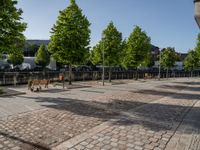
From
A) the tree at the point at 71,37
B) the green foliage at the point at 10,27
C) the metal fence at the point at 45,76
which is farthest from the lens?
the tree at the point at 71,37

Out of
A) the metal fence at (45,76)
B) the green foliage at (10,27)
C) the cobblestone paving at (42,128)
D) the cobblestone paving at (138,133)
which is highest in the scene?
the green foliage at (10,27)

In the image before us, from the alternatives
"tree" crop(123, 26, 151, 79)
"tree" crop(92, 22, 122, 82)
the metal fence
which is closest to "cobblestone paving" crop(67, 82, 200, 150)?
the metal fence

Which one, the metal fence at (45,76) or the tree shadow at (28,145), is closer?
the tree shadow at (28,145)

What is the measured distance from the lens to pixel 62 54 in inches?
1046

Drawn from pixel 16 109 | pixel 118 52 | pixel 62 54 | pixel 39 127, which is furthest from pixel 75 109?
pixel 118 52

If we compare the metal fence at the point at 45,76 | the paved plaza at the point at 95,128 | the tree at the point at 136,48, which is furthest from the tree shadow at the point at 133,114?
the tree at the point at 136,48

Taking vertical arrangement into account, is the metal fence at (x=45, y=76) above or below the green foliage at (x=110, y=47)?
below

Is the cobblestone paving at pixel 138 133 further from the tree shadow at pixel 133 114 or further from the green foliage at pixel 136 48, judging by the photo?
the green foliage at pixel 136 48

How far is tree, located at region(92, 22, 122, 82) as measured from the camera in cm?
3406

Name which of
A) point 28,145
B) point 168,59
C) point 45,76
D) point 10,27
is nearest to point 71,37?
point 45,76

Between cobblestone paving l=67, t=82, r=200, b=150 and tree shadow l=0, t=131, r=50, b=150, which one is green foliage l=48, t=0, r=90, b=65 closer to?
cobblestone paving l=67, t=82, r=200, b=150

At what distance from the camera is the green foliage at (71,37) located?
26406mm

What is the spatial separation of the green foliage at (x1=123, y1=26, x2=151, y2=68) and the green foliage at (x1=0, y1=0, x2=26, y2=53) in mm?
26139

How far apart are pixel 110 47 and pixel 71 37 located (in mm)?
8834
